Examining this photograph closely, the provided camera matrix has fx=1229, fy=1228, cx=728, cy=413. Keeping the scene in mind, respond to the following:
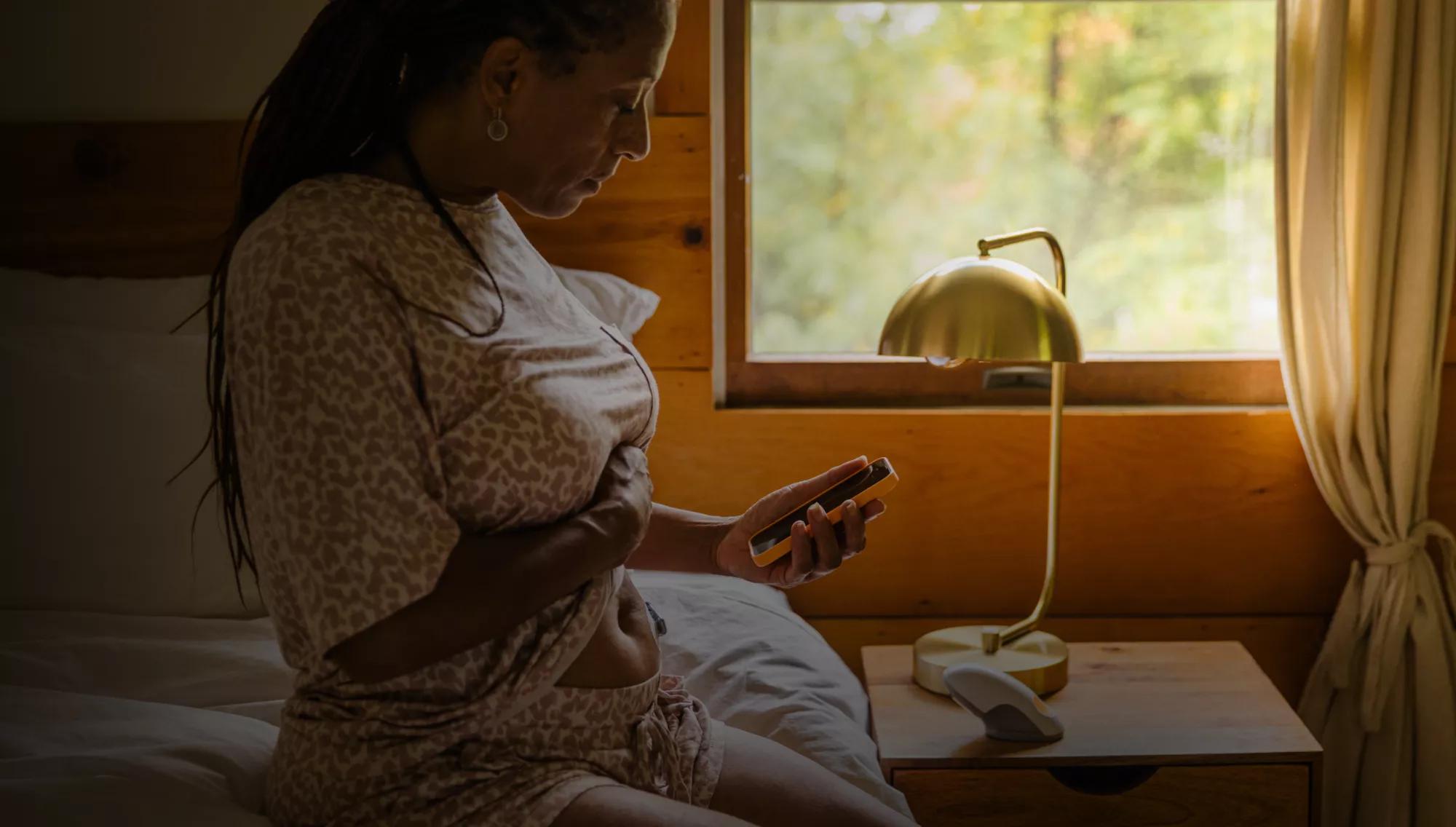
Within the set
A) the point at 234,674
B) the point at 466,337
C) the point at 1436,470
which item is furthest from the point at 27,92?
the point at 1436,470

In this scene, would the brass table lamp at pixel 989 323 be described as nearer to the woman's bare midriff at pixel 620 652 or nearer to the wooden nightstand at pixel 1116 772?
the wooden nightstand at pixel 1116 772

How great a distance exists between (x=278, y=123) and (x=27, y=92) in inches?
47.3

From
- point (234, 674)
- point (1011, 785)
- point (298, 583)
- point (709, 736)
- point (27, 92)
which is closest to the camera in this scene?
point (298, 583)

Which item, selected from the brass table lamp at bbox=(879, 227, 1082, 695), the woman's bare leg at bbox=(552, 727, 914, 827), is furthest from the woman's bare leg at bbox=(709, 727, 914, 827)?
the brass table lamp at bbox=(879, 227, 1082, 695)

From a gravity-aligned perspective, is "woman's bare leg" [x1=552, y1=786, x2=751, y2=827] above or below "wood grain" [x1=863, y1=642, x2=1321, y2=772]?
above

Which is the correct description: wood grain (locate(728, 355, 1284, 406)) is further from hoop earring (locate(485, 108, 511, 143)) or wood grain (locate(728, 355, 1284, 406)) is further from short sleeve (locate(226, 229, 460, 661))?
short sleeve (locate(226, 229, 460, 661))

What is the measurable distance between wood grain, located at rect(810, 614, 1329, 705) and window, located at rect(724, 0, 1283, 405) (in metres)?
0.35

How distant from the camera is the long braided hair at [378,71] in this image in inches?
35.6

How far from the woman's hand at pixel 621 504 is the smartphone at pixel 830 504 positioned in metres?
0.15

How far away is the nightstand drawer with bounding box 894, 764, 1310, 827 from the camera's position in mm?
1375

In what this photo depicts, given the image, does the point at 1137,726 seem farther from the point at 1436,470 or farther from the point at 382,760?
the point at 382,760

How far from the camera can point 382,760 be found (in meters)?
0.87

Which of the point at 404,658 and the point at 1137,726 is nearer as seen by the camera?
the point at 404,658

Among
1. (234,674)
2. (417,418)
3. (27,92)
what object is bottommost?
(234,674)
